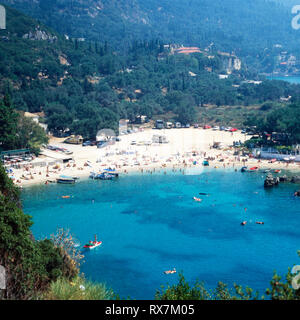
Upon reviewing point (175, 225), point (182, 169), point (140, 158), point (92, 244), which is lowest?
point (92, 244)

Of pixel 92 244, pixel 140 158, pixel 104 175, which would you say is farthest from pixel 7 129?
pixel 92 244

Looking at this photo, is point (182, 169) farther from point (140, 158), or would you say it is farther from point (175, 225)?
point (175, 225)

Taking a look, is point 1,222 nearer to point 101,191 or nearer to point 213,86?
point 101,191

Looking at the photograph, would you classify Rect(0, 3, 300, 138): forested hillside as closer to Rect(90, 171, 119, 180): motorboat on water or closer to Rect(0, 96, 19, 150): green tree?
Rect(0, 96, 19, 150): green tree

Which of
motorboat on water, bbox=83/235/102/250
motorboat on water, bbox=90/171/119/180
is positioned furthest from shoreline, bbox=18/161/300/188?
motorboat on water, bbox=83/235/102/250

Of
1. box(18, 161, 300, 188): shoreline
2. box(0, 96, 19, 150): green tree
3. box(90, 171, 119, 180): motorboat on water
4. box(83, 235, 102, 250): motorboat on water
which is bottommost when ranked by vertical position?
box(83, 235, 102, 250): motorboat on water
